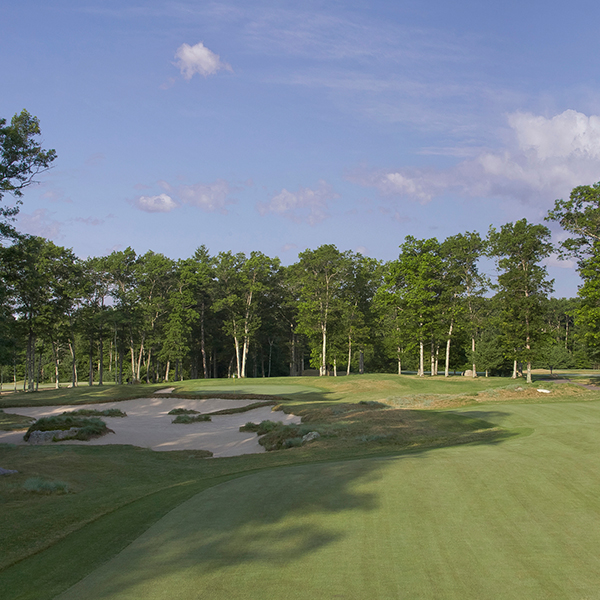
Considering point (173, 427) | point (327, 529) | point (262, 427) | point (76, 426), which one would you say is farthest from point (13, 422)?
point (327, 529)

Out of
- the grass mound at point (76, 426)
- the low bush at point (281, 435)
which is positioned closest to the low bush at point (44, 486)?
the low bush at point (281, 435)

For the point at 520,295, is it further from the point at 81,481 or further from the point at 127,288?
the point at 127,288

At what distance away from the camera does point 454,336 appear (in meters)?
53.6

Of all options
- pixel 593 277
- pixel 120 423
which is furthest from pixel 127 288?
pixel 593 277

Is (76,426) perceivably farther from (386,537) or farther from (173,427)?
(386,537)

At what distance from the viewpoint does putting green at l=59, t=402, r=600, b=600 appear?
5070 mm

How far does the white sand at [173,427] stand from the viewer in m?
21.3

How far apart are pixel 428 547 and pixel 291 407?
75.1 feet

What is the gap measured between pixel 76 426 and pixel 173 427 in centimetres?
553

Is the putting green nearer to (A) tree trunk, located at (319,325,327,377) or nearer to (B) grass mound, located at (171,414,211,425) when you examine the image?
(B) grass mound, located at (171,414,211,425)

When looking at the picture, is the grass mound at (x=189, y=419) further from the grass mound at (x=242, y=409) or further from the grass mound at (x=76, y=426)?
the grass mound at (x=76, y=426)

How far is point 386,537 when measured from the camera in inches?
246

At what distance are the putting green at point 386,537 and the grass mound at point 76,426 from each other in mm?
13949

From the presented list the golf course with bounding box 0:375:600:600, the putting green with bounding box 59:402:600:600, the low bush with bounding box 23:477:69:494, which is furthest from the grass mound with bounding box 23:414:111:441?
the putting green with bounding box 59:402:600:600
